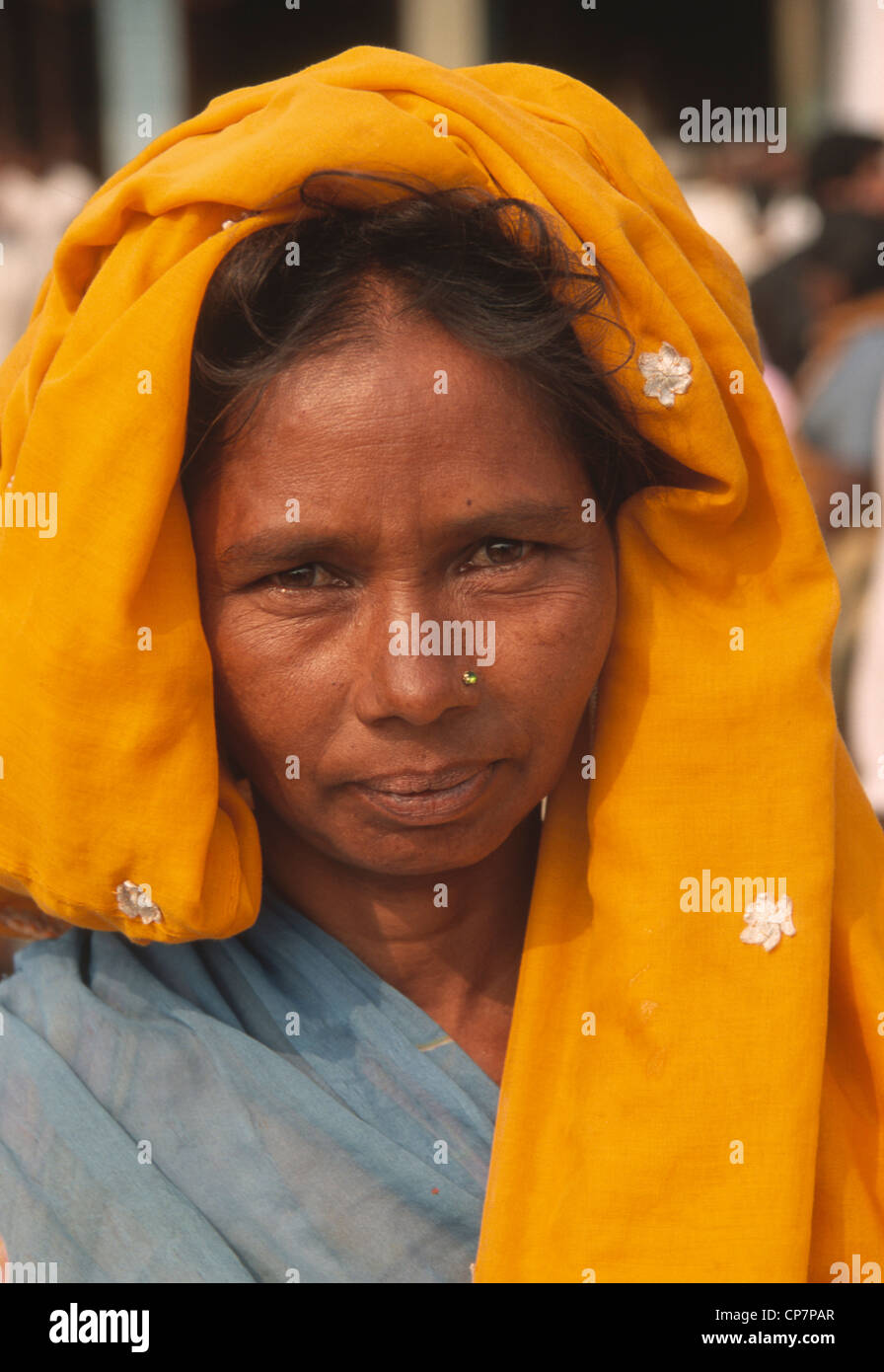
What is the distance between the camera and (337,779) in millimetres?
1601

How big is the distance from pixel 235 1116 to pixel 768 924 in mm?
628

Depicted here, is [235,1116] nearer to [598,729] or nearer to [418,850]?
[418,850]

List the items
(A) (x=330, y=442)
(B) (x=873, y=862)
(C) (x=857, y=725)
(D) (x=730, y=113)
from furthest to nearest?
(D) (x=730, y=113)
(C) (x=857, y=725)
(B) (x=873, y=862)
(A) (x=330, y=442)

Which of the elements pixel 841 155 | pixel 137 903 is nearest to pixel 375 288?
pixel 137 903

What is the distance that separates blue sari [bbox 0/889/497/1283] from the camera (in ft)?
5.14

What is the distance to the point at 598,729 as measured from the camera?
5.86 ft

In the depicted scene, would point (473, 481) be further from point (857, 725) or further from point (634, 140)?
point (857, 725)

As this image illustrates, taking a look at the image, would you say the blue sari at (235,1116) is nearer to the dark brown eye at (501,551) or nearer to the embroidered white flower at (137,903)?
the embroidered white flower at (137,903)

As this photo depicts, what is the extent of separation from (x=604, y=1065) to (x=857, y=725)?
3315mm

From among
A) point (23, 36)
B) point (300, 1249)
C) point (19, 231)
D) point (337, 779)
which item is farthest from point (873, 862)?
point (23, 36)

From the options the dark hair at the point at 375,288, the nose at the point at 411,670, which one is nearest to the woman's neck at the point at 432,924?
the nose at the point at 411,670

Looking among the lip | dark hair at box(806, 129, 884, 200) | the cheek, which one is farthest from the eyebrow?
dark hair at box(806, 129, 884, 200)

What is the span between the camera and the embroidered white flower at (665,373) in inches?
62.9

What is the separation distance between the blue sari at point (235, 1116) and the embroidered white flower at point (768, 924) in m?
0.36
